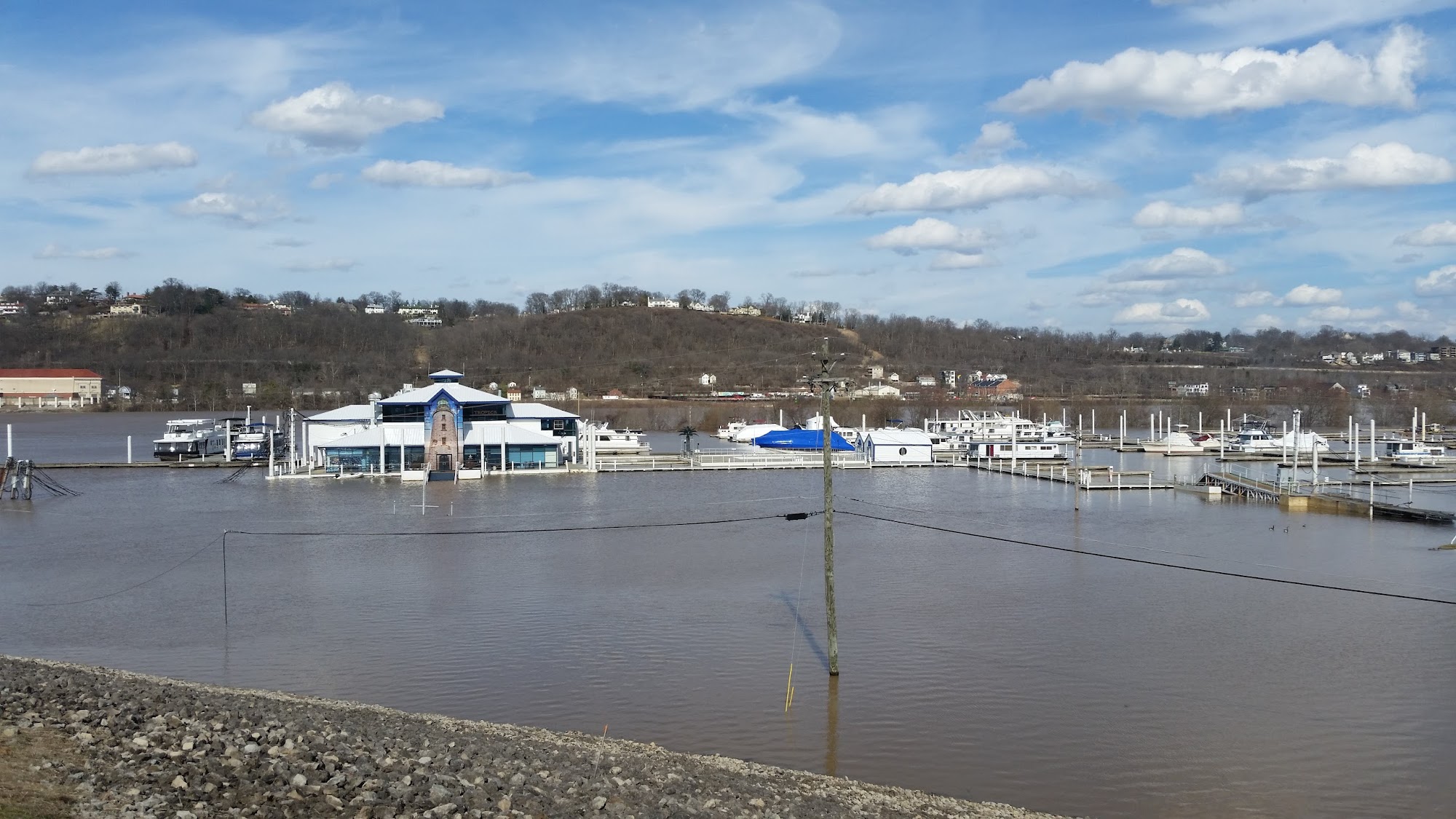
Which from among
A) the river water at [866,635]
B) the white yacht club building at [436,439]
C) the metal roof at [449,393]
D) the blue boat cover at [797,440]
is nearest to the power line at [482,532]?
the river water at [866,635]

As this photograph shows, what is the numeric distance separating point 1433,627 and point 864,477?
26.6 meters

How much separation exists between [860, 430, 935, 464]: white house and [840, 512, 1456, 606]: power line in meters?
16.4

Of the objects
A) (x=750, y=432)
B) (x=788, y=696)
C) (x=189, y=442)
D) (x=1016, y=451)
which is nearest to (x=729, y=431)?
(x=750, y=432)

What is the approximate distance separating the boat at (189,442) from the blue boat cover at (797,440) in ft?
77.8

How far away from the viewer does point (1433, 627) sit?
661 inches

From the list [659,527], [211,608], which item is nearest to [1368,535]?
[659,527]

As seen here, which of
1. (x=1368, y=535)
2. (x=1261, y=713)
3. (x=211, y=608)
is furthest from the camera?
(x=1368, y=535)

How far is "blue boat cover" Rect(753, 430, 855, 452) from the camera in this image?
52250 millimetres

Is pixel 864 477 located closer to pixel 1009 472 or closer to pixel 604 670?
pixel 1009 472

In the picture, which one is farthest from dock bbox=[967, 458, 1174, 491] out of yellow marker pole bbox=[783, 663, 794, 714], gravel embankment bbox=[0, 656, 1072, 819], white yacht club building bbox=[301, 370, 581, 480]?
gravel embankment bbox=[0, 656, 1072, 819]

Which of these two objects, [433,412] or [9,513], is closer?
[9,513]

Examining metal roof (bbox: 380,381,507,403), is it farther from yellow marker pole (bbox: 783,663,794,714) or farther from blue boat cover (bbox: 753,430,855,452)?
yellow marker pole (bbox: 783,663,794,714)

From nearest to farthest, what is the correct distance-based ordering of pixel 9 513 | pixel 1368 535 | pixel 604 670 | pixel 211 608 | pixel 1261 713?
pixel 1261 713 < pixel 604 670 < pixel 211 608 < pixel 1368 535 < pixel 9 513

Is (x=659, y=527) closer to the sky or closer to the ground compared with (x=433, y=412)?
closer to the ground
